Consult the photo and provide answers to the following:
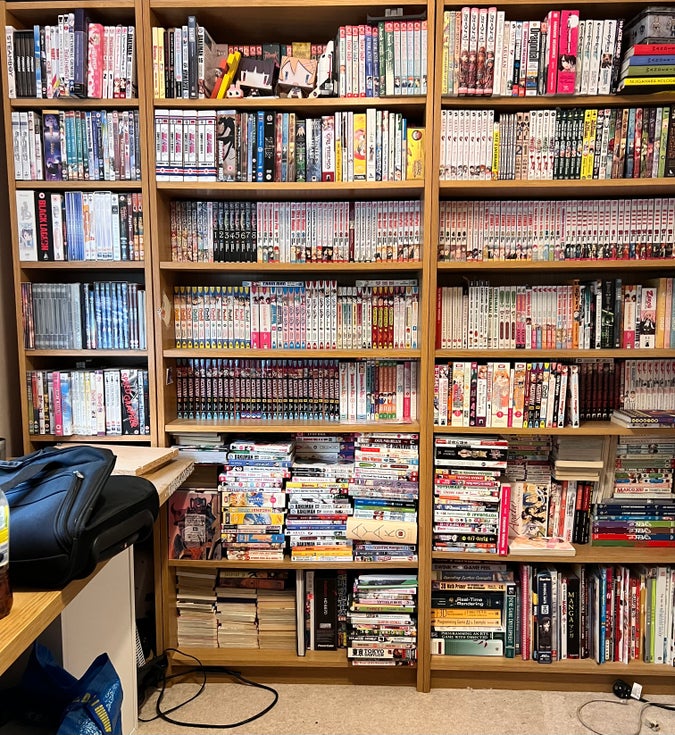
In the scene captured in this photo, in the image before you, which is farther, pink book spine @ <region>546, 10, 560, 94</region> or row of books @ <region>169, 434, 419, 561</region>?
row of books @ <region>169, 434, 419, 561</region>

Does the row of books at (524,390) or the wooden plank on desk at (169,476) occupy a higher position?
the row of books at (524,390)

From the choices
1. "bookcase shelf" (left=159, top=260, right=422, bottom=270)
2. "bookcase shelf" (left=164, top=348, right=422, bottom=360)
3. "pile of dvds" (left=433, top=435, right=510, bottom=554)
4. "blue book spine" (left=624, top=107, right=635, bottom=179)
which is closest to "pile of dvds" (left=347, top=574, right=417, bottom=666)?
"pile of dvds" (left=433, top=435, right=510, bottom=554)

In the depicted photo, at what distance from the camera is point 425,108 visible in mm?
1831

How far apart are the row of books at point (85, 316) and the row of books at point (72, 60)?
2.08ft

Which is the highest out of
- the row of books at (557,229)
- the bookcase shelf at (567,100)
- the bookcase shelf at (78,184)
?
the bookcase shelf at (567,100)

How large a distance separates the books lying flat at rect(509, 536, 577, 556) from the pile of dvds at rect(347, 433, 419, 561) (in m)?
0.36

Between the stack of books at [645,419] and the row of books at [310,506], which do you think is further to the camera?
the row of books at [310,506]

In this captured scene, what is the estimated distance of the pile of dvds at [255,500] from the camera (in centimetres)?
196

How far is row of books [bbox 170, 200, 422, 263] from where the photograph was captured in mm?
1934

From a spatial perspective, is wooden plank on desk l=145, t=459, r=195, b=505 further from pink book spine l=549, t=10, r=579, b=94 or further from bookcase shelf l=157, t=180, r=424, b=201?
pink book spine l=549, t=10, r=579, b=94

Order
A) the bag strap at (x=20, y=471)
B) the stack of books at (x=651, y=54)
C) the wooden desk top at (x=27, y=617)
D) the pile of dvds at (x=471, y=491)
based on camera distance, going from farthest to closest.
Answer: the pile of dvds at (x=471, y=491)
the stack of books at (x=651, y=54)
the bag strap at (x=20, y=471)
the wooden desk top at (x=27, y=617)

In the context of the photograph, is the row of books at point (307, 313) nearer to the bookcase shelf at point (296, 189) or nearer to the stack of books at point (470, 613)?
the bookcase shelf at point (296, 189)

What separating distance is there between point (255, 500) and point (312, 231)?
96 centimetres

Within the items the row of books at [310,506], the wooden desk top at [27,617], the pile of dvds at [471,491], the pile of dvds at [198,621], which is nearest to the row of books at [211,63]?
the row of books at [310,506]
